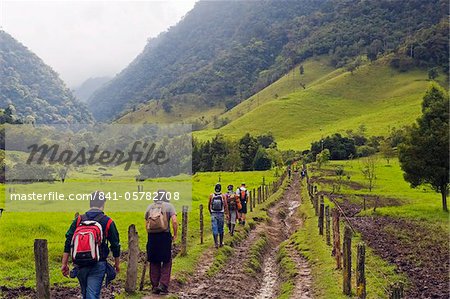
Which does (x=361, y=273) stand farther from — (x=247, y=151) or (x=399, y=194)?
(x=247, y=151)

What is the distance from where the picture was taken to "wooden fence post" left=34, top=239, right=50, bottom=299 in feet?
30.0

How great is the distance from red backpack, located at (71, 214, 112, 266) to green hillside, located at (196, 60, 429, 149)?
5012 inches

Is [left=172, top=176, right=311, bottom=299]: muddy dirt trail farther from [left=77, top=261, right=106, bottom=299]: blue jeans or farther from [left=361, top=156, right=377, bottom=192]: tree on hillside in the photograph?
[left=361, top=156, right=377, bottom=192]: tree on hillside

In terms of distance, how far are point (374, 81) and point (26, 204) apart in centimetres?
17625

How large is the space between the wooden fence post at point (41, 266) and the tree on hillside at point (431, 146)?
28761 mm

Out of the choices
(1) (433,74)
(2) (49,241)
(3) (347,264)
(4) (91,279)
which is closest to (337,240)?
(3) (347,264)

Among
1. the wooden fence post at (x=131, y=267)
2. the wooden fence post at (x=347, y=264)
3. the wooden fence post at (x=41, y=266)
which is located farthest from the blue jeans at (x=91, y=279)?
the wooden fence post at (x=347, y=264)

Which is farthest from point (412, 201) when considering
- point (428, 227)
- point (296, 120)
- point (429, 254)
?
point (296, 120)

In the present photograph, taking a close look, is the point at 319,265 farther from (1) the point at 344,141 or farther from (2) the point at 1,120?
(2) the point at 1,120

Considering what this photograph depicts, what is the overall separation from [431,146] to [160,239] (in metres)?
25.9

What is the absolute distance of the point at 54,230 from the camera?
21.5 metres

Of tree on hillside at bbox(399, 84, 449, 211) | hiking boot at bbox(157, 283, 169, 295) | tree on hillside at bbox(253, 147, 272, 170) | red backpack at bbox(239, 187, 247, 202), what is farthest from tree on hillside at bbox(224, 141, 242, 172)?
hiking boot at bbox(157, 283, 169, 295)

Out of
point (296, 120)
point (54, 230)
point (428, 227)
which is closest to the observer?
point (54, 230)

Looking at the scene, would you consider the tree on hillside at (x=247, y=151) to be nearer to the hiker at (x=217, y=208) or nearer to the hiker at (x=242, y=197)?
the hiker at (x=242, y=197)
